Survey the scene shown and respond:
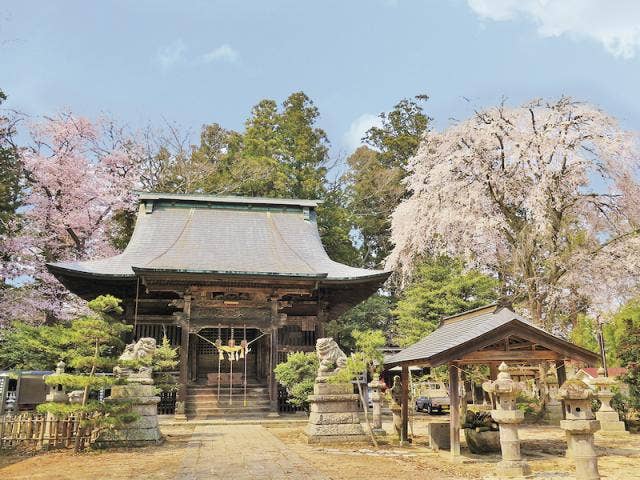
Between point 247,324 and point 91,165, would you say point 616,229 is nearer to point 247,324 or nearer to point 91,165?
point 247,324

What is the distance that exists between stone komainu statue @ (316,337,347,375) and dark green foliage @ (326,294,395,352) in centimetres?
1792

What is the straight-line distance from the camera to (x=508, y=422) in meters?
8.30

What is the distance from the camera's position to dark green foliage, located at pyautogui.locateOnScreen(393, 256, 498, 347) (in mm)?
23531

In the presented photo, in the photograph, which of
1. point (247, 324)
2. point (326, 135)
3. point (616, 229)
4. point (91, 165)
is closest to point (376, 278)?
point (247, 324)

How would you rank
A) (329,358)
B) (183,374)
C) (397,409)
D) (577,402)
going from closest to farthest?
(577,402), (329,358), (397,409), (183,374)

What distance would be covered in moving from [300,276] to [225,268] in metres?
2.68

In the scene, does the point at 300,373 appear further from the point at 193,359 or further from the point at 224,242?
the point at 224,242

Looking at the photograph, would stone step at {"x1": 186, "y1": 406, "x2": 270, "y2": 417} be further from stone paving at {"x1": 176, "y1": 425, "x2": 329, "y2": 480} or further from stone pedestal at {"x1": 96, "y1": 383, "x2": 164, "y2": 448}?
stone pedestal at {"x1": 96, "y1": 383, "x2": 164, "y2": 448}

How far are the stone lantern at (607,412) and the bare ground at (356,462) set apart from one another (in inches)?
71.8

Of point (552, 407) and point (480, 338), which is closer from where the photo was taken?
point (480, 338)

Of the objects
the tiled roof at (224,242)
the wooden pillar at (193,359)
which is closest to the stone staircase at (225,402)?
the wooden pillar at (193,359)

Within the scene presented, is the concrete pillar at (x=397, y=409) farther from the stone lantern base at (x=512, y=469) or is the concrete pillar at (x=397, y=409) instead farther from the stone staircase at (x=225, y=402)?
the stone staircase at (x=225, y=402)

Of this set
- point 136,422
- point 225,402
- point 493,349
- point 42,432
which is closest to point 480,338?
point 493,349

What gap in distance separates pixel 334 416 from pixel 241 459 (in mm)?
2770
